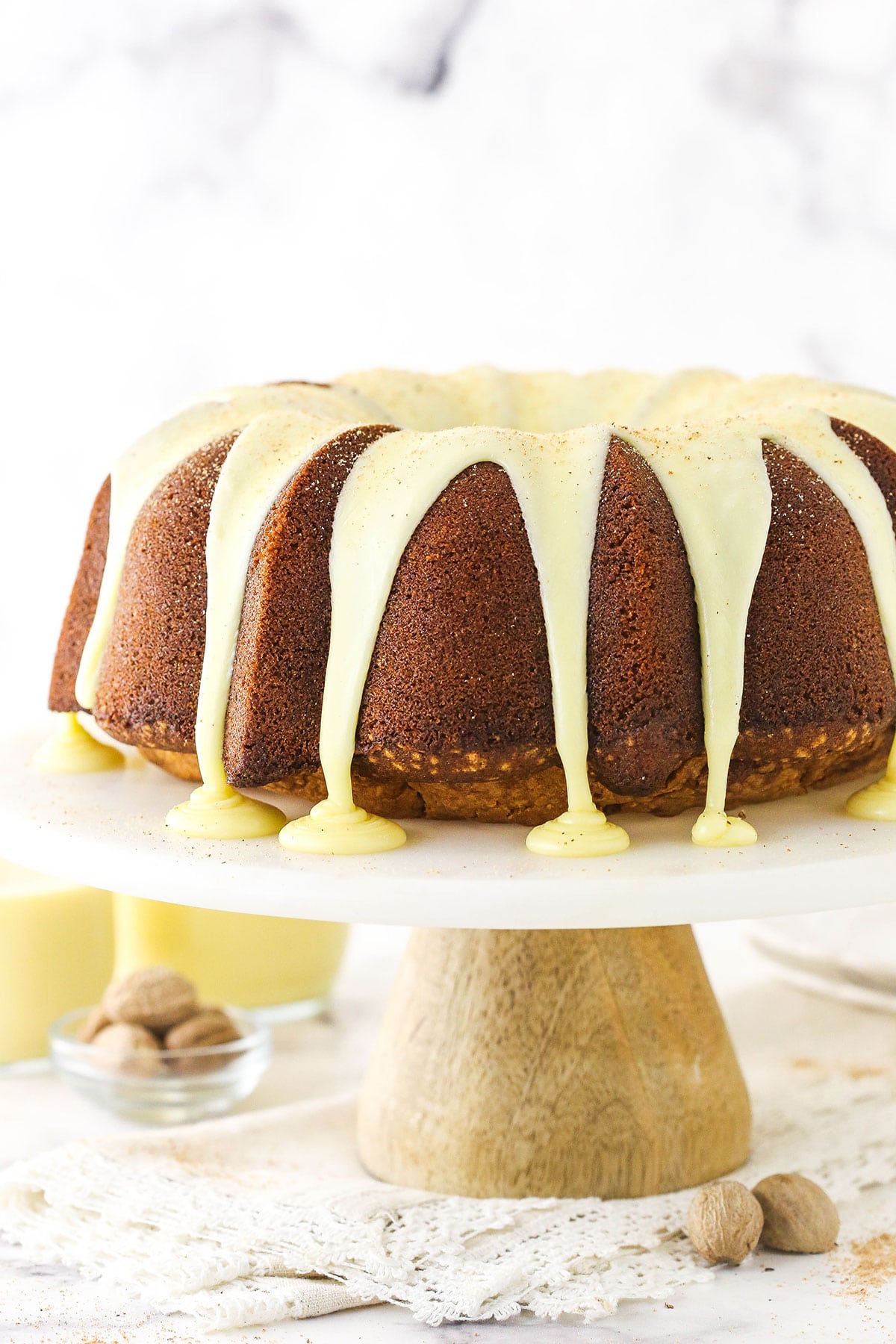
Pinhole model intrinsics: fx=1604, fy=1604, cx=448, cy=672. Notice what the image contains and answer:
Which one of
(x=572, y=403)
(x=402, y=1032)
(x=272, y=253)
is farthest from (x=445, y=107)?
(x=402, y=1032)

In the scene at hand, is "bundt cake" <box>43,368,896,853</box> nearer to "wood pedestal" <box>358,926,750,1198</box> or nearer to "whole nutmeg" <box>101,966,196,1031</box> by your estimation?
"wood pedestal" <box>358,926,750,1198</box>

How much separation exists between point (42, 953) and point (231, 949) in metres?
0.26

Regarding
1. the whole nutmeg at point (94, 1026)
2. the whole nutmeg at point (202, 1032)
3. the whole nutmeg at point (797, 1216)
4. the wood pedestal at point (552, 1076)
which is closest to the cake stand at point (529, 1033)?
the wood pedestal at point (552, 1076)

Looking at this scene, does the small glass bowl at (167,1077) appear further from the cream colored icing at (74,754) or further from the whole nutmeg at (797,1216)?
the whole nutmeg at (797,1216)

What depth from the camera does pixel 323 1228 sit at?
157 cm

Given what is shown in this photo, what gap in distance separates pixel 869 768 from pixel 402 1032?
575mm

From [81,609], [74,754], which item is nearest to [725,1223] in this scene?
[74,754]

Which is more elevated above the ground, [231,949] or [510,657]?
[510,657]

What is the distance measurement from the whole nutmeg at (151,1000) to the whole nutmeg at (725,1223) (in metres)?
0.72

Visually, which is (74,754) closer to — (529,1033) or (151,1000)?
(151,1000)

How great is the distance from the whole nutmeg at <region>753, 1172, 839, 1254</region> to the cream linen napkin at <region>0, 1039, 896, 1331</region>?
0.08 metres

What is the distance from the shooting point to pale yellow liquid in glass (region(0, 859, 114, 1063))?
209cm

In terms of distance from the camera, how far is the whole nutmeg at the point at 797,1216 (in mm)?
1571

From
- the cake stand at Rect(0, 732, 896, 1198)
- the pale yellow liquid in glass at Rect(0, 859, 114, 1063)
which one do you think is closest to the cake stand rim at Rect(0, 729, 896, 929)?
the cake stand at Rect(0, 732, 896, 1198)
